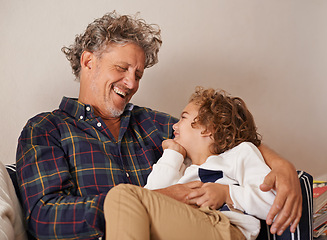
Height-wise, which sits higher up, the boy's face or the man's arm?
the boy's face

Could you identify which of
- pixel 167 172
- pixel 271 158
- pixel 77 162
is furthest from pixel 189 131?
pixel 77 162

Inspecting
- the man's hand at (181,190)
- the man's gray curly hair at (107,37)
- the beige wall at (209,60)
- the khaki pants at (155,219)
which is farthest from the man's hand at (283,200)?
the beige wall at (209,60)

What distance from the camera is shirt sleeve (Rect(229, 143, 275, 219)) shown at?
4.98 feet

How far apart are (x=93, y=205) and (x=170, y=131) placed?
761mm

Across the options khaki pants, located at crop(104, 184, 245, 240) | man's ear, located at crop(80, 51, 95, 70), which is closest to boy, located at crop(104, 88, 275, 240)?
khaki pants, located at crop(104, 184, 245, 240)

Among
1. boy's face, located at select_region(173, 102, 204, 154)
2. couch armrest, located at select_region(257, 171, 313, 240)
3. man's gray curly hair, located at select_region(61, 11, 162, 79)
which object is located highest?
man's gray curly hair, located at select_region(61, 11, 162, 79)

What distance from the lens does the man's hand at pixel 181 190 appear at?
1557 millimetres

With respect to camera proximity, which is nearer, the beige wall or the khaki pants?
the khaki pants

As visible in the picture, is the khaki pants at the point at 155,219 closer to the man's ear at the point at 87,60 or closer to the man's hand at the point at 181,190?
the man's hand at the point at 181,190

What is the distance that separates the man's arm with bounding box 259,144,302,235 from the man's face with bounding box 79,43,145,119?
830mm

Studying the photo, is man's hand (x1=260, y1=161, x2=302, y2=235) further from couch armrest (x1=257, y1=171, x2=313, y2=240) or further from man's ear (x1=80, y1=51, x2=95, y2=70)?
man's ear (x1=80, y1=51, x2=95, y2=70)

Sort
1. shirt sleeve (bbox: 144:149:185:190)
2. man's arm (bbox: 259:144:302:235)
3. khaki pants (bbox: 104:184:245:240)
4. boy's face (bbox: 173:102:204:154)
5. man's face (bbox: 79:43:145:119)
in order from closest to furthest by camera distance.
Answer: khaki pants (bbox: 104:184:245:240) < man's arm (bbox: 259:144:302:235) < shirt sleeve (bbox: 144:149:185:190) < boy's face (bbox: 173:102:204:154) < man's face (bbox: 79:43:145:119)

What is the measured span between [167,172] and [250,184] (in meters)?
0.37

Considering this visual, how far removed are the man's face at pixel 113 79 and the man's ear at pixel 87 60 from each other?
26 mm
